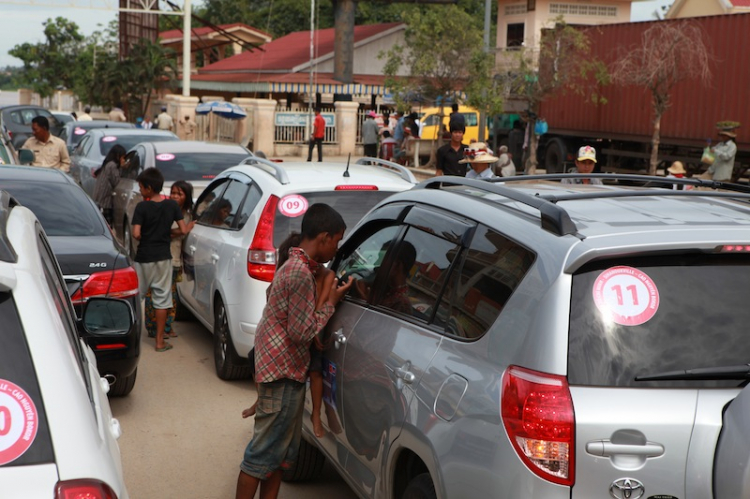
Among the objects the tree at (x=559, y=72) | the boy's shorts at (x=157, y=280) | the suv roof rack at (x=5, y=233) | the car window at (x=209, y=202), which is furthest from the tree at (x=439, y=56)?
the suv roof rack at (x=5, y=233)

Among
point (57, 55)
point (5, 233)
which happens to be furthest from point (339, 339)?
point (57, 55)

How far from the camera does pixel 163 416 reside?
6980 millimetres

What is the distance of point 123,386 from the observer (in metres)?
7.21

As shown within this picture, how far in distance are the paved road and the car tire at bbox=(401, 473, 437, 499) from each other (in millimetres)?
1784

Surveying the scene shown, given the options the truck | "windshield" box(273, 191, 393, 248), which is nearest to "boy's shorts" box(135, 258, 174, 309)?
"windshield" box(273, 191, 393, 248)

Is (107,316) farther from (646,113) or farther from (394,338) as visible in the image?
(646,113)

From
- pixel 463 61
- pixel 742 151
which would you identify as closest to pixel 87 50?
pixel 463 61

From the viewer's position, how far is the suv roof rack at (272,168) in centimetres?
749

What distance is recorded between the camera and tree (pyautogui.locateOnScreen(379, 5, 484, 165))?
29.9 m

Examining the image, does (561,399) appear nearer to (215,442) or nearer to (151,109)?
(215,442)

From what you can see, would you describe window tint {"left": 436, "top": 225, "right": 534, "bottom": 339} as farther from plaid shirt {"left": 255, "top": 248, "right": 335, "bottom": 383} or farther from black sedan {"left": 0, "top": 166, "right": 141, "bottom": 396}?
black sedan {"left": 0, "top": 166, "right": 141, "bottom": 396}

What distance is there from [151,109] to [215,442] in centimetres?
5167

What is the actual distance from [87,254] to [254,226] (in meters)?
1.34

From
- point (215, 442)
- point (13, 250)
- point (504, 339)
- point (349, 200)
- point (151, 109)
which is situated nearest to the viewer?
point (13, 250)
